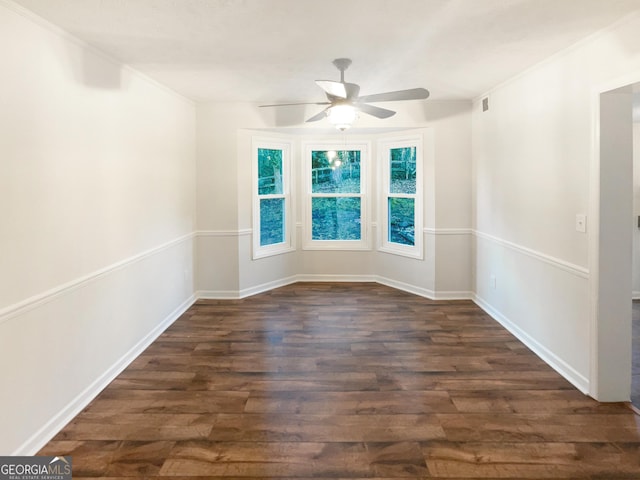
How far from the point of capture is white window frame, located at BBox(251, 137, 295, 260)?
5.42 metres

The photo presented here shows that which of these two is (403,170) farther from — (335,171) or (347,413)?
(347,413)

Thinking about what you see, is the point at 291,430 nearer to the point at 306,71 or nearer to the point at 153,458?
the point at 153,458

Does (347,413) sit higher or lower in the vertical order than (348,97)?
lower

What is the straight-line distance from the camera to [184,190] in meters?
4.78

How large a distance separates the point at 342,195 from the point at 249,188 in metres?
1.50

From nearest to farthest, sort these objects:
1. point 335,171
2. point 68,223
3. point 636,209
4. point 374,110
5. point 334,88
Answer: point 68,223 < point 334,88 < point 374,110 < point 636,209 < point 335,171

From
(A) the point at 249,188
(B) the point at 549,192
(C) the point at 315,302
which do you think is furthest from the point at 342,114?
(C) the point at 315,302

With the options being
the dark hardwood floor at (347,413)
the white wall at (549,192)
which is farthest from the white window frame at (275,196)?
the white wall at (549,192)

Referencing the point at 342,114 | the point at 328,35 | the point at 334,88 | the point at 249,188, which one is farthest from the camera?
the point at 249,188

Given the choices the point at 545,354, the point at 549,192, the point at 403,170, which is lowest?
the point at 545,354

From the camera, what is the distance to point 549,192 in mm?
3324

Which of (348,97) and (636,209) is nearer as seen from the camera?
(348,97)

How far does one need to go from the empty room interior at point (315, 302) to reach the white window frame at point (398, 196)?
308 millimetres

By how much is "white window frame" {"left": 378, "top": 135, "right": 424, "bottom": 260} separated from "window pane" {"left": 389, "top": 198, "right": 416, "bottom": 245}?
57 millimetres
